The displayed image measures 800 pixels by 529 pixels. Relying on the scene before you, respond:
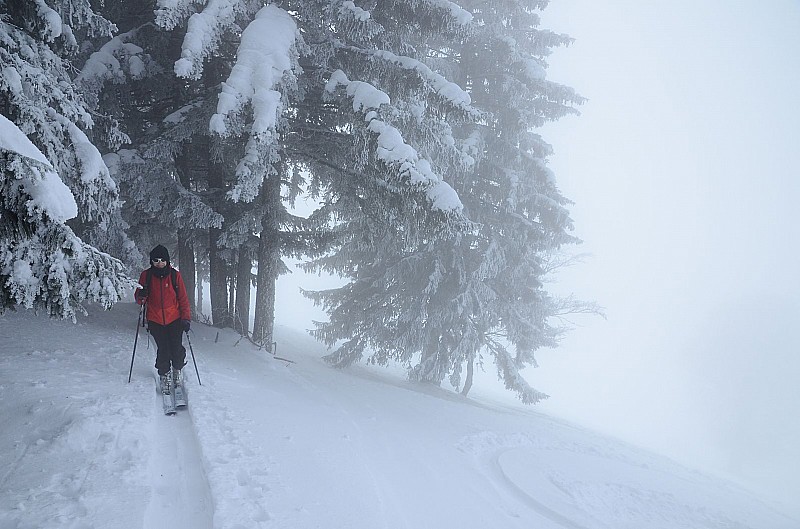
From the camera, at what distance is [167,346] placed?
6629 mm

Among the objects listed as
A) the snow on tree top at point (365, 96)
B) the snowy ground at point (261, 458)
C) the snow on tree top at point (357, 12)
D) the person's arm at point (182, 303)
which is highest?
the snow on tree top at point (357, 12)

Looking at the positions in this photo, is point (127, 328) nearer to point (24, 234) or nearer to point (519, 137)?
point (24, 234)

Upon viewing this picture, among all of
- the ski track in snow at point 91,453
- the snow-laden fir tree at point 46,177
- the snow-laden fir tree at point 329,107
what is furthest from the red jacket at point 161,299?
the snow-laden fir tree at point 329,107

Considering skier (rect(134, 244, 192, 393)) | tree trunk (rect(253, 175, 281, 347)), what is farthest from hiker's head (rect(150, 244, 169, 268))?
tree trunk (rect(253, 175, 281, 347))

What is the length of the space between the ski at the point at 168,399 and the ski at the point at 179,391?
6cm

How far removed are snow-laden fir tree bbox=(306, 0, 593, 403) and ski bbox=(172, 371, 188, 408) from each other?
7.12 metres

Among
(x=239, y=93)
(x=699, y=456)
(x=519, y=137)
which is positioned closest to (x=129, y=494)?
(x=239, y=93)

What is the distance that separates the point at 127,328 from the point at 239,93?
21.5ft

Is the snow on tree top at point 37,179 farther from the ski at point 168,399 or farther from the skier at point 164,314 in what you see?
the ski at point 168,399

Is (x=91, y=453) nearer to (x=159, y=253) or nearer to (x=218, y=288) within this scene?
(x=159, y=253)

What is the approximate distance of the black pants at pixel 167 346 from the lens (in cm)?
654

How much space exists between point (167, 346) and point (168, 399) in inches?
32.7

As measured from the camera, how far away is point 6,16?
17.9 feet

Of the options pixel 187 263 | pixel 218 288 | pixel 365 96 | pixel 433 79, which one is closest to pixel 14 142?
pixel 365 96
